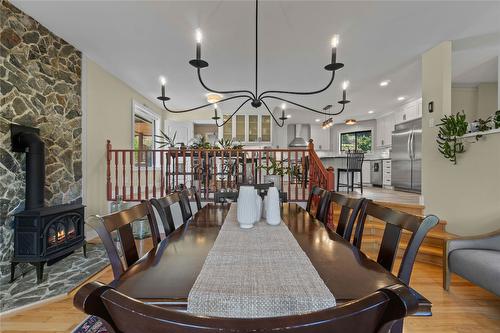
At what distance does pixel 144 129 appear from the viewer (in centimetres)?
613

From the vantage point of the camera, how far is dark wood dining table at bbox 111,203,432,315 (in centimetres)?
68

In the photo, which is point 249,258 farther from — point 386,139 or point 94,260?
point 386,139

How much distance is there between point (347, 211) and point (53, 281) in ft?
8.81

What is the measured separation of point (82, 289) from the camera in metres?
0.37

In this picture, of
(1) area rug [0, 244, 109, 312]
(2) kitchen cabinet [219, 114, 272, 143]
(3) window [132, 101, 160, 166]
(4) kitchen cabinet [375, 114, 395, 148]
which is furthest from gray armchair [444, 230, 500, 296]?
(4) kitchen cabinet [375, 114, 395, 148]

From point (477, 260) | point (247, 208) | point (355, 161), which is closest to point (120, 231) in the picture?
point (247, 208)

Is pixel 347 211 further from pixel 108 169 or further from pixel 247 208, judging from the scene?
pixel 108 169

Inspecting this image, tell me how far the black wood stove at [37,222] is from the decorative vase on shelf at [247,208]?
2.17m

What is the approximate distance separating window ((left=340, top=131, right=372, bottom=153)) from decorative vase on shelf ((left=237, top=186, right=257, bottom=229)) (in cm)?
782

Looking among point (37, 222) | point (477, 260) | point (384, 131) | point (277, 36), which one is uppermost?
point (277, 36)

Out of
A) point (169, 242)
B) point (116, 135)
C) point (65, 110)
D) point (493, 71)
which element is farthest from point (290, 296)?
point (493, 71)

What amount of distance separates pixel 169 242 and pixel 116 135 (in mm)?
3991

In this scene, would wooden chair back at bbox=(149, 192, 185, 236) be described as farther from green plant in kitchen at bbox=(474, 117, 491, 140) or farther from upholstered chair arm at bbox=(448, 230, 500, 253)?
green plant in kitchen at bbox=(474, 117, 491, 140)

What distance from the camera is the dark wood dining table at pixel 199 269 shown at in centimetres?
68
